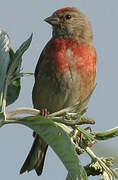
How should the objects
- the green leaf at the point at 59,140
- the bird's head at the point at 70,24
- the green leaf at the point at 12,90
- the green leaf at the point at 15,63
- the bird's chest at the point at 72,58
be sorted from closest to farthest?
1. the green leaf at the point at 59,140
2. the green leaf at the point at 15,63
3. the green leaf at the point at 12,90
4. the bird's chest at the point at 72,58
5. the bird's head at the point at 70,24

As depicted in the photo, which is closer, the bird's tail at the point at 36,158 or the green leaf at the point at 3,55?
the green leaf at the point at 3,55

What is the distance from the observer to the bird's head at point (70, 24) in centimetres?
538

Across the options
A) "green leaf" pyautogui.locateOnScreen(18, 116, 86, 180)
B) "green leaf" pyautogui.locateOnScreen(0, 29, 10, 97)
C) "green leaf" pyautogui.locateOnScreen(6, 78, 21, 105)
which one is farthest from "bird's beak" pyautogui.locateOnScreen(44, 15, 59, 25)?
"green leaf" pyautogui.locateOnScreen(18, 116, 86, 180)

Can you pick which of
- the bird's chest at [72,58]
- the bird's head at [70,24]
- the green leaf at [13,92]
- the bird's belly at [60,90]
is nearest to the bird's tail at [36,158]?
the bird's belly at [60,90]

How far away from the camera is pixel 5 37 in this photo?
9.69 ft

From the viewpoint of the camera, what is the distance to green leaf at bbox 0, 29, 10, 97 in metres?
2.66

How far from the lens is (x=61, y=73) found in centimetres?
478

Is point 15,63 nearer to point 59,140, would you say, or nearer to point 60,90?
point 59,140

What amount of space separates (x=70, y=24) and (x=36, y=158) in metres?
1.76

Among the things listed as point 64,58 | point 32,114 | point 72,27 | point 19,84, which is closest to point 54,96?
point 64,58

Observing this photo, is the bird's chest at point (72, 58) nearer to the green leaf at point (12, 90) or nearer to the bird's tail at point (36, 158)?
the bird's tail at point (36, 158)

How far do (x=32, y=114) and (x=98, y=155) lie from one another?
508mm

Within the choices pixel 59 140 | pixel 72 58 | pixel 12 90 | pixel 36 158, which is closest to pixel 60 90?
pixel 72 58

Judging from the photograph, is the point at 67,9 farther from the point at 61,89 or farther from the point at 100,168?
the point at 100,168
